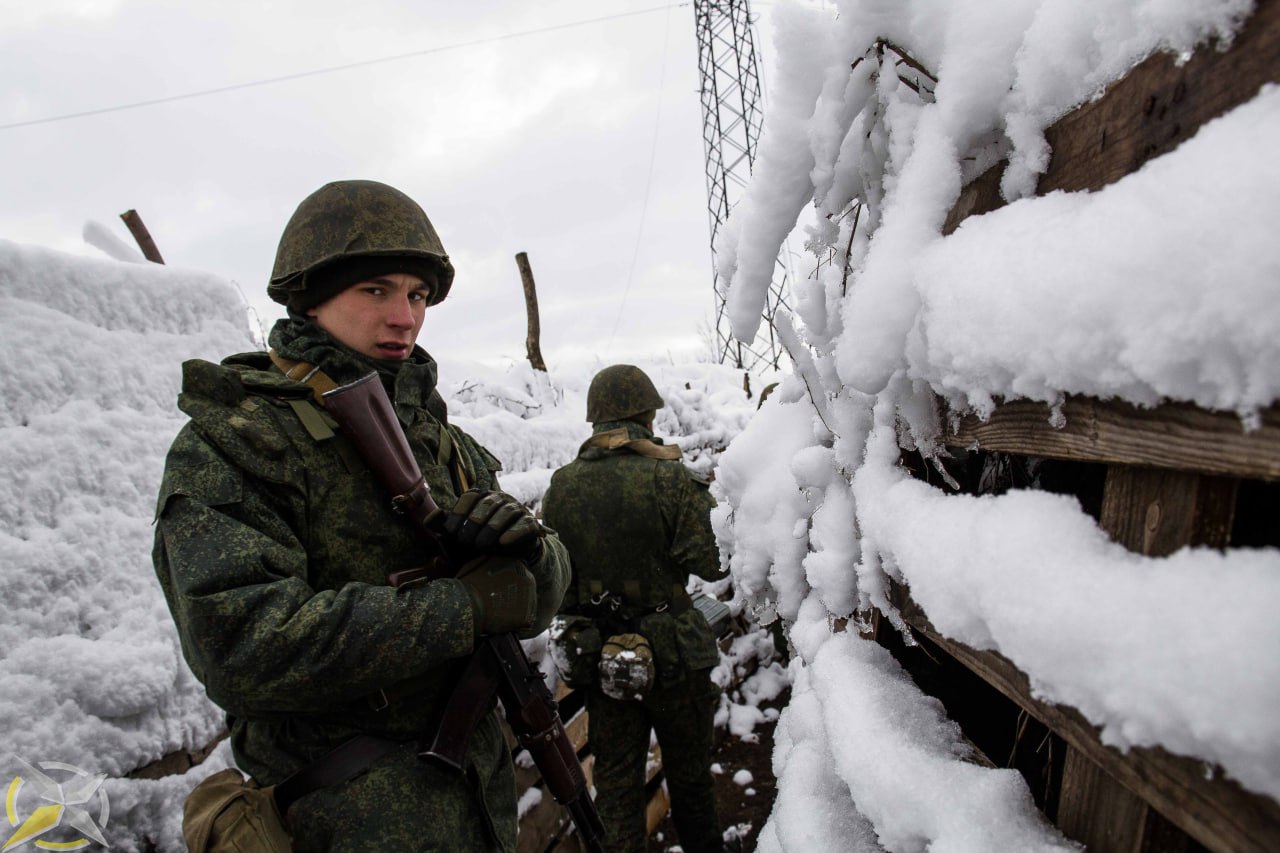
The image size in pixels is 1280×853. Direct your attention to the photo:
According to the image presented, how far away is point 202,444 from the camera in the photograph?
1.47 m

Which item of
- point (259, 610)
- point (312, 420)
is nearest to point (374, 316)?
point (312, 420)

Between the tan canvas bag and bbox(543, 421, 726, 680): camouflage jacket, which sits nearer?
the tan canvas bag

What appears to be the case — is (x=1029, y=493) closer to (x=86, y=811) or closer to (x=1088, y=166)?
(x=1088, y=166)

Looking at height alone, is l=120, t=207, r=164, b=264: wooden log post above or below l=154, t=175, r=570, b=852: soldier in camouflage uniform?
above

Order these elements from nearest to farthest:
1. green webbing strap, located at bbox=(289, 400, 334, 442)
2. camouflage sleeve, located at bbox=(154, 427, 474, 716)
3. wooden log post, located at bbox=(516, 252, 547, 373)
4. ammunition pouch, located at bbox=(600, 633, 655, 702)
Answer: camouflage sleeve, located at bbox=(154, 427, 474, 716)
green webbing strap, located at bbox=(289, 400, 334, 442)
ammunition pouch, located at bbox=(600, 633, 655, 702)
wooden log post, located at bbox=(516, 252, 547, 373)

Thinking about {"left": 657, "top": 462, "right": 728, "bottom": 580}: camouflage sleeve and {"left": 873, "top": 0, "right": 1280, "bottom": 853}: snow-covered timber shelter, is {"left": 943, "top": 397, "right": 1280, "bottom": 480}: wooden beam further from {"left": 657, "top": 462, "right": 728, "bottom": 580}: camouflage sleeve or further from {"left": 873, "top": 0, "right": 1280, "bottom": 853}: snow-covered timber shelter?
{"left": 657, "top": 462, "right": 728, "bottom": 580}: camouflage sleeve

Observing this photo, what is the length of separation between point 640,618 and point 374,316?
211 centimetres

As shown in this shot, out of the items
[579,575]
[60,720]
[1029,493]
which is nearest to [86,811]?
[60,720]

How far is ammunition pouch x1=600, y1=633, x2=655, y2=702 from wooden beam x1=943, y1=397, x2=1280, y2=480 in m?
2.48

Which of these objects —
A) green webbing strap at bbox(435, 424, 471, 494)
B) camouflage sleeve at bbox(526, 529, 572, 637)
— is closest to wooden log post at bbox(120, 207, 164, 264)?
green webbing strap at bbox(435, 424, 471, 494)

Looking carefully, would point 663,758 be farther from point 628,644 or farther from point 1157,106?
point 1157,106

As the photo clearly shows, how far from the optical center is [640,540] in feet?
10.6

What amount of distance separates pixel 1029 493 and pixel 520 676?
5.20 ft

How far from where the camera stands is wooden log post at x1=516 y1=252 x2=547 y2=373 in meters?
7.23
